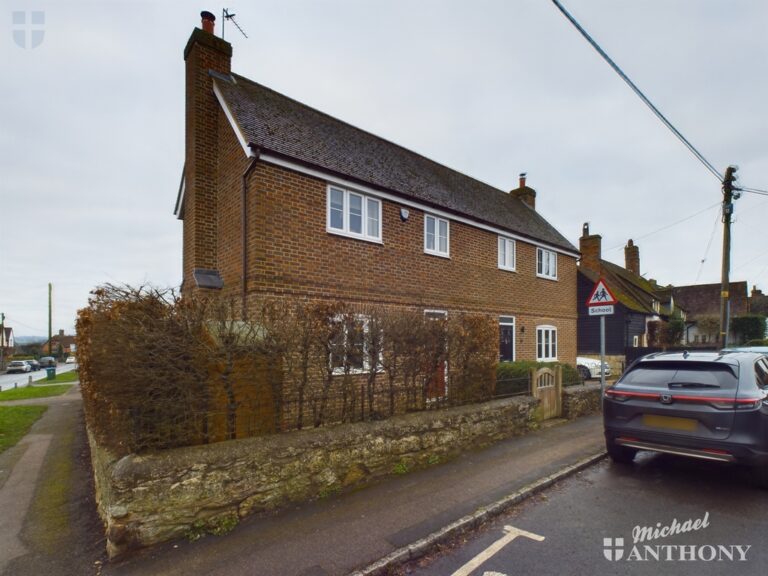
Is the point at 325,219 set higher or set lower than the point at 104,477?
higher

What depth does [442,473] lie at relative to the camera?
18.0 feet

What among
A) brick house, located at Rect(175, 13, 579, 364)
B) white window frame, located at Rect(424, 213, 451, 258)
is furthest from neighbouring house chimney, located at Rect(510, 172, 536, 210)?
white window frame, located at Rect(424, 213, 451, 258)

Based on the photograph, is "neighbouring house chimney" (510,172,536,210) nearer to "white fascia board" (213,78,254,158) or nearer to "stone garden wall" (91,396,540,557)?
"white fascia board" (213,78,254,158)

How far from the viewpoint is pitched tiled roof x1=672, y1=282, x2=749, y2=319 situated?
41.6m

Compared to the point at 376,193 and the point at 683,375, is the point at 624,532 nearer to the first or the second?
the point at 683,375

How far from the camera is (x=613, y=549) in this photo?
3686 mm

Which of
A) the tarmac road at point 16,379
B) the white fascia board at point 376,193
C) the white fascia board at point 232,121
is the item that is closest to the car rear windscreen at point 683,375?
the white fascia board at point 376,193

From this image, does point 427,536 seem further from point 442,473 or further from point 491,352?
point 491,352

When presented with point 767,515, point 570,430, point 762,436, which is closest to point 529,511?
point 767,515

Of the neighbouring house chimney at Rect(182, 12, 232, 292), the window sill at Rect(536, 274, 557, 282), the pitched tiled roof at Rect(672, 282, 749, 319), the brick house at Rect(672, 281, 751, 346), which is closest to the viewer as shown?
the neighbouring house chimney at Rect(182, 12, 232, 292)

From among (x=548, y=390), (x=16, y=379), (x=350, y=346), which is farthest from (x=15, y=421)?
(x=16, y=379)

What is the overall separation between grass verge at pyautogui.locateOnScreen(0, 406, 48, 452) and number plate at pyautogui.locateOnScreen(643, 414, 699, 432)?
36.7ft

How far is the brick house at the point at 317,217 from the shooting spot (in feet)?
27.6

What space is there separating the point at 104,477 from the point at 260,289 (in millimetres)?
4340
